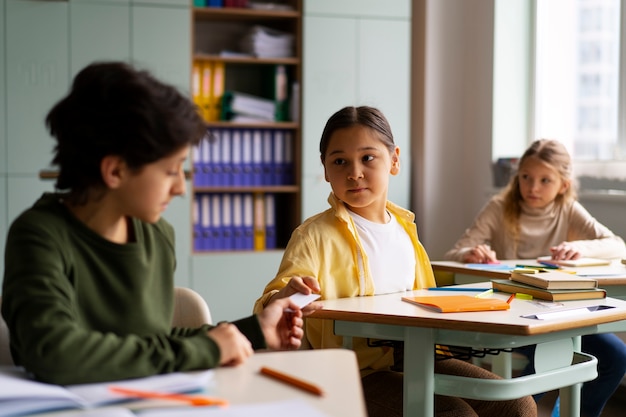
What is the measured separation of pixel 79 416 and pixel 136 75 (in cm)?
50

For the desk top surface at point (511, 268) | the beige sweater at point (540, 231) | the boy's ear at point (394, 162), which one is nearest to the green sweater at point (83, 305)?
the boy's ear at point (394, 162)

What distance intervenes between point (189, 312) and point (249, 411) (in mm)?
721

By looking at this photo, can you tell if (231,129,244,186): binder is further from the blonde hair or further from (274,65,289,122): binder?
the blonde hair

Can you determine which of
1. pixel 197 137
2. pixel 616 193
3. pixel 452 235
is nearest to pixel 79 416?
pixel 197 137

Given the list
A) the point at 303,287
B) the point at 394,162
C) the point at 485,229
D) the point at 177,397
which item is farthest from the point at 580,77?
the point at 177,397

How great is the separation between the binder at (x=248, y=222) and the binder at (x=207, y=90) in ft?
1.73

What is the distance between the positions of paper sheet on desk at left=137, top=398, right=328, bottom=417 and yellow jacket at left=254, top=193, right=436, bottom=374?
37.1 inches

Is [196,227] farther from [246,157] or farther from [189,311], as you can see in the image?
[189,311]

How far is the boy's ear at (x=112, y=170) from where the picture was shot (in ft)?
3.87

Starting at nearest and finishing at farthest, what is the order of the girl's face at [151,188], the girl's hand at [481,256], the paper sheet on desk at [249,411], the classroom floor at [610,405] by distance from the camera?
the paper sheet on desk at [249,411] < the girl's face at [151,188] < the girl's hand at [481,256] < the classroom floor at [610,405]

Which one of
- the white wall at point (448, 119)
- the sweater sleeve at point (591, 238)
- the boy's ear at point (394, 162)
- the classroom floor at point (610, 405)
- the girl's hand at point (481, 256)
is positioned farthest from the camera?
the white wall at point (448, 119)

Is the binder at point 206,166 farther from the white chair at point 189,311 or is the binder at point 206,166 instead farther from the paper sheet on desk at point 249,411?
the paper sheet on desk at point 249,411

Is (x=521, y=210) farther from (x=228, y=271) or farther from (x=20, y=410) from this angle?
(x=20, y=410)

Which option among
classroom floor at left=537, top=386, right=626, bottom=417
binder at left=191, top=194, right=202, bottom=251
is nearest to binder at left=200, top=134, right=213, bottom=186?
binder at left=191, top=194, right=202, bottom=251
